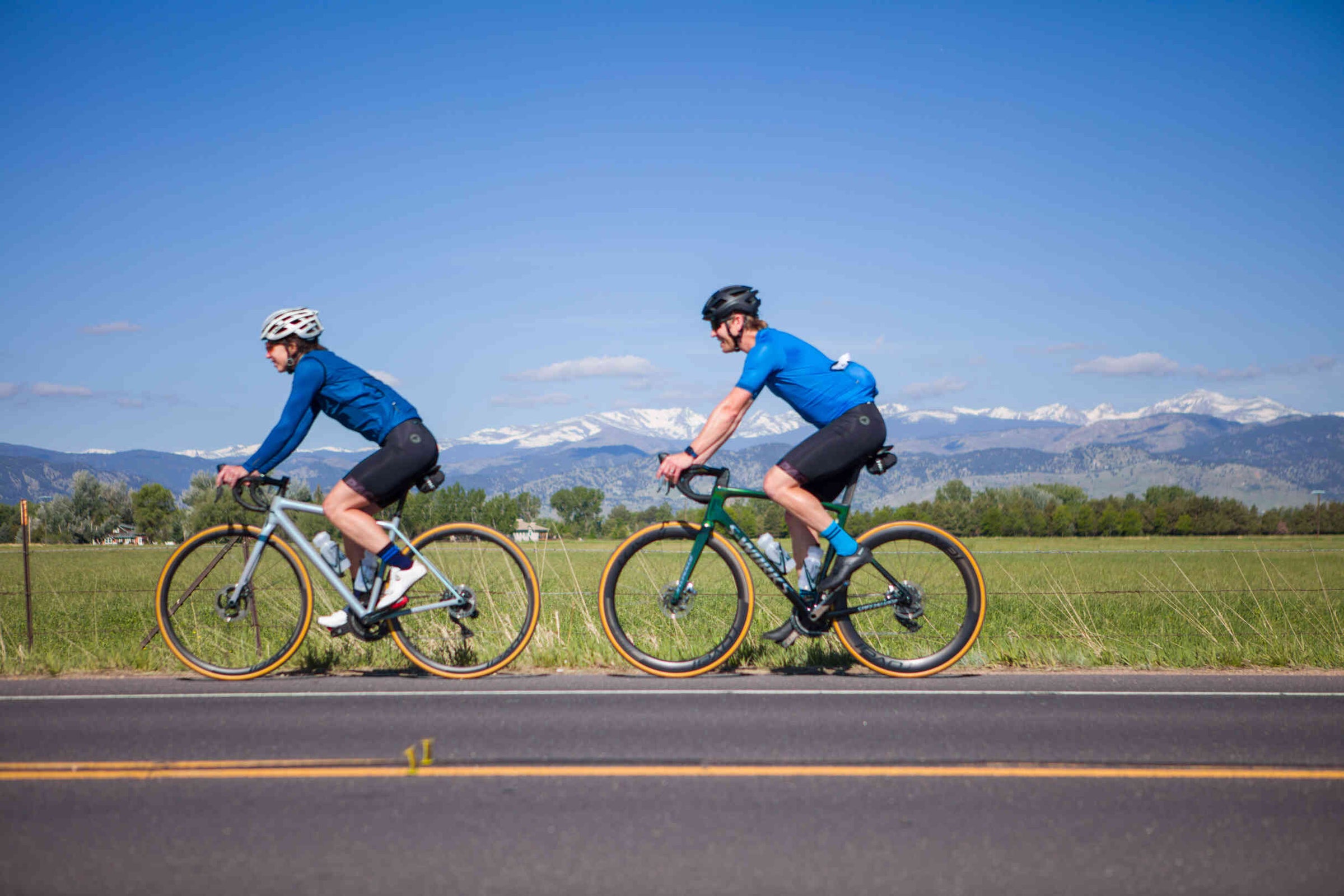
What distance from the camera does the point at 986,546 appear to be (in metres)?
83.2

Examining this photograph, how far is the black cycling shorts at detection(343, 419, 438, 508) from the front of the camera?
20.5ft

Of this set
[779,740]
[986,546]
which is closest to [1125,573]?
[779,740]

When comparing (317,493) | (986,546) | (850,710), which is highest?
(317,493)

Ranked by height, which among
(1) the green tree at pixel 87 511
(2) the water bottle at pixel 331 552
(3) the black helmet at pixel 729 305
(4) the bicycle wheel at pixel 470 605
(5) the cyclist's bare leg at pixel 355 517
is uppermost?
(3) the black helmet at pixel 729 305

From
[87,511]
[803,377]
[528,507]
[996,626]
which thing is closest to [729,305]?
[803,377]

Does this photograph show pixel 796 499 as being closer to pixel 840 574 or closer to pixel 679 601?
pixel 840 574

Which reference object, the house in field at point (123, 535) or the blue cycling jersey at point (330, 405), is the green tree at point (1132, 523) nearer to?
the house in field at point (123, 535)

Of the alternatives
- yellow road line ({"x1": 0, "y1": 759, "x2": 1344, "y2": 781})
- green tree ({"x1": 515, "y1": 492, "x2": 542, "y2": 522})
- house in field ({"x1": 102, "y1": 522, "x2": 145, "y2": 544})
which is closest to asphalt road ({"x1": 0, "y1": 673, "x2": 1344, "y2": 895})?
yellow road line ({"x1": 0, "y1": 759, "x2": 1344, "y2": 781})

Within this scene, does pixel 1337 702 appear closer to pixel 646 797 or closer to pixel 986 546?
pixel 646 797

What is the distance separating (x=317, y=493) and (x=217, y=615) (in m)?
3.36

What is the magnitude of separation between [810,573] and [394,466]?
2.89m

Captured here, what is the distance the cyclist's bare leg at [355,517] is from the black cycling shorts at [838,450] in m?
2.77

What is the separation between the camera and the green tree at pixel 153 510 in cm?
9969

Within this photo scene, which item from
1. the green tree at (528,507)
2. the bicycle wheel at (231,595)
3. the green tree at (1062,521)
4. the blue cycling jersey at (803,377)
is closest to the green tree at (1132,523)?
the green tree at (1062,521)
